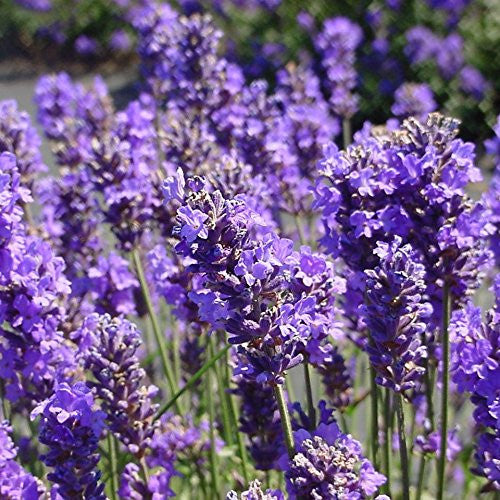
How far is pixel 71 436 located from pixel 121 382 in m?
0.22

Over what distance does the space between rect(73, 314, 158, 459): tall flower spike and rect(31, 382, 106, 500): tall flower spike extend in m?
0.13

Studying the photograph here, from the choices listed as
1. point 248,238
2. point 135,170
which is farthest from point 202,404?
point 248,238

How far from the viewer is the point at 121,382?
7.04 ft

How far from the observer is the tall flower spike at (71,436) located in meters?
1.94

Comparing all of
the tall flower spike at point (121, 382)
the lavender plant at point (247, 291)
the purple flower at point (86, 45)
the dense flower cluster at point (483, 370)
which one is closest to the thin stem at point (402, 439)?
the lavender plant at point (247, 291)

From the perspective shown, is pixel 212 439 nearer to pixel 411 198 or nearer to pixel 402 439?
pixel 402 439

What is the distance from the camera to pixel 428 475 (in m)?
3.95

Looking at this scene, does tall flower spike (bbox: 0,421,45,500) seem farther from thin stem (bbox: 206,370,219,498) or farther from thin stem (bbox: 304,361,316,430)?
thin stem (bbox: 206,370,219,498)

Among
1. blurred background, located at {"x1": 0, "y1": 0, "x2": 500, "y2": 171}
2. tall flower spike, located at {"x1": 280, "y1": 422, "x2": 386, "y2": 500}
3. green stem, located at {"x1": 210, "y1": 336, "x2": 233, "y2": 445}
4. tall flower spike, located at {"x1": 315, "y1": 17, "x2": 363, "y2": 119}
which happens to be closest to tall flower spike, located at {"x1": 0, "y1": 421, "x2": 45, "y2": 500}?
tall flower spike, located at {"x1": 280, "y1": 422, "x2": 386, "y2": 500}

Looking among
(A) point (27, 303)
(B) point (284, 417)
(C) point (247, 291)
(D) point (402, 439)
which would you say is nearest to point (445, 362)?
(D) point (402, 439)

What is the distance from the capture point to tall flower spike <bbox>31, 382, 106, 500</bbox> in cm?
194

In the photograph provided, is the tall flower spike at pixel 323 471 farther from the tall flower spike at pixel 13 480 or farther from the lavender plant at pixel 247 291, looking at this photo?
the tall flower spike at pixel 13 480

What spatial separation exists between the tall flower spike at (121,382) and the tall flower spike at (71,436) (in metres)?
0.13

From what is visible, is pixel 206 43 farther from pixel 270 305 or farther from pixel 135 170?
pixel 270 305
